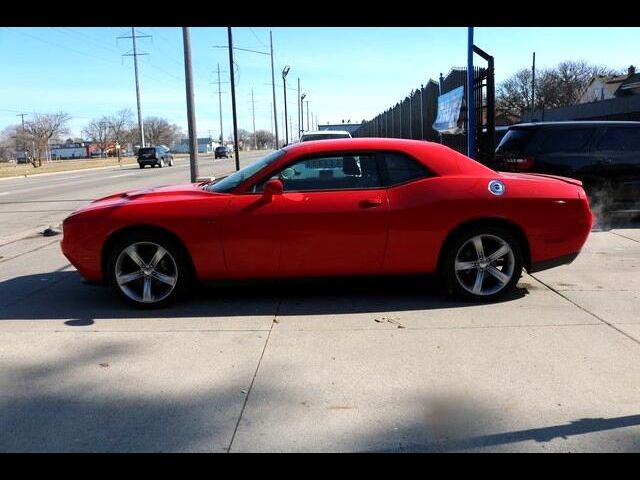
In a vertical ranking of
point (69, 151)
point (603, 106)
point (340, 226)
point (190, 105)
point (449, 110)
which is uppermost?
point (69, 151)

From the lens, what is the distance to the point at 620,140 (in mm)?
9242

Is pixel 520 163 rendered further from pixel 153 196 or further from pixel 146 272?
pixel 146 272

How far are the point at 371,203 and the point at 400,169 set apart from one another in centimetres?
48

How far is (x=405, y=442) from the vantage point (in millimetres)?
2977

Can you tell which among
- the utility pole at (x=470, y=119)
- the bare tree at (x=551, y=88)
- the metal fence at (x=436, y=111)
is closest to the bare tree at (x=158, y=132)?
the bare tree at (x=551, y=88)

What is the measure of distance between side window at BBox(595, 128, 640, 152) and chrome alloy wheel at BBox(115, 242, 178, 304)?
7.20 meters

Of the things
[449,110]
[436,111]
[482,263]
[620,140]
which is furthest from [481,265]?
[436,111]

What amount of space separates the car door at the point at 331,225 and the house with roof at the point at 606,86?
197ft

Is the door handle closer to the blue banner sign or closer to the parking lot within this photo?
the parking lot

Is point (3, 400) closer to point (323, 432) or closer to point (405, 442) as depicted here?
point (323, 432)

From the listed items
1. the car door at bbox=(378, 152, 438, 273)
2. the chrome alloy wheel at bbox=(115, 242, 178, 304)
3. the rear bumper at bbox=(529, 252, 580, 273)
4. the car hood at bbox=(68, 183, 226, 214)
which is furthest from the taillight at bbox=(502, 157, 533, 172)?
the chrome alloy wheel at bbox=(115, 242, 178, 304)

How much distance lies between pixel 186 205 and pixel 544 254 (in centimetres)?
330

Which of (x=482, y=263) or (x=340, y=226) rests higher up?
(x=340, y=226)

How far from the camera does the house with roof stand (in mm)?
61094
